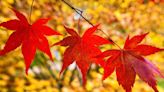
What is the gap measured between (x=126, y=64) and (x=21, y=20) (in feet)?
1.46

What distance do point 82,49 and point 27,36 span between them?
0.23 meters

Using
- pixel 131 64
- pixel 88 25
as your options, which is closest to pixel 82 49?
pixel 131 64

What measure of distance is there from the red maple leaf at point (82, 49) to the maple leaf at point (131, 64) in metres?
0.07

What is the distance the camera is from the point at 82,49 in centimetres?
127

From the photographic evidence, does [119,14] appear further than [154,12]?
No

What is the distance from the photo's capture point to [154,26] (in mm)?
4043

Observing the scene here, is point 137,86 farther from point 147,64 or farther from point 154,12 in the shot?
point 147,64

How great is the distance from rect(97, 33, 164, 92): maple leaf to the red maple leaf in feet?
0.23

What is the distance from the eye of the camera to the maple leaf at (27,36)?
126 cm

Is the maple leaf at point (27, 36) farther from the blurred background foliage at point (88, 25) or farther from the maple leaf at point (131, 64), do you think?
the blurred background foliage at point (88, 25)

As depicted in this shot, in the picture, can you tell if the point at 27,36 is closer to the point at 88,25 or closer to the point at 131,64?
the point at 131,64

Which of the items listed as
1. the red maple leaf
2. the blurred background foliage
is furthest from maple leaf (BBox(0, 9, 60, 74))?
the blurred background foliage

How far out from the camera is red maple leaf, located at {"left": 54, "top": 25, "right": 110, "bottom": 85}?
4.06ft

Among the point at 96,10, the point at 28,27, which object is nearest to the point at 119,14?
the point at 96,10
